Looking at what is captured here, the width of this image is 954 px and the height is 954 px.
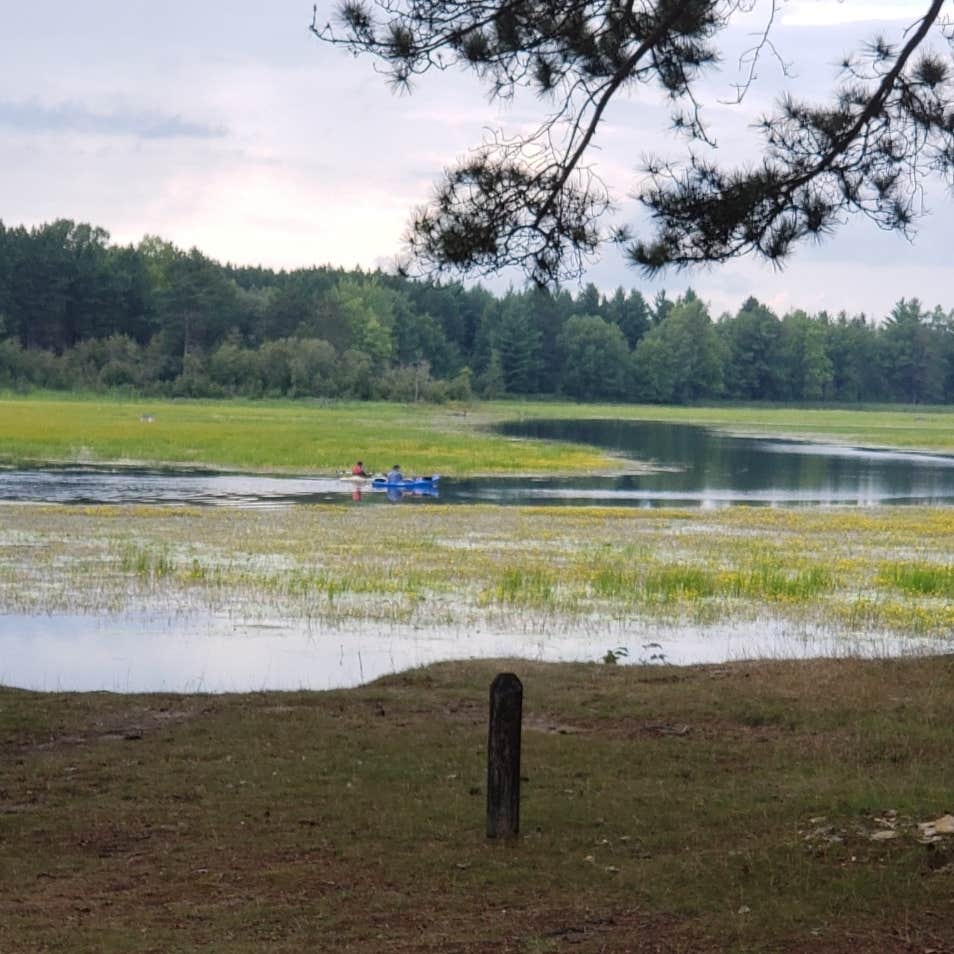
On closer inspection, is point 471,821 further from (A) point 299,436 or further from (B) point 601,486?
(A) point 299,436

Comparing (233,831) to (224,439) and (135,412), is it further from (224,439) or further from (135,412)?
(135,412)

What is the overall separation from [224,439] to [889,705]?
49.9 m

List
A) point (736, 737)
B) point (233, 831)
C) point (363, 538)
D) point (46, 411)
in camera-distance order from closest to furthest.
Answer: point (233, 831) < point (736, 737) < point (363, 538) < point (46, 411)

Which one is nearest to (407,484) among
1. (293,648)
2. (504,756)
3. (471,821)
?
(293,648)

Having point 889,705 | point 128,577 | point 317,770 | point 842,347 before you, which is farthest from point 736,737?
point 842,347

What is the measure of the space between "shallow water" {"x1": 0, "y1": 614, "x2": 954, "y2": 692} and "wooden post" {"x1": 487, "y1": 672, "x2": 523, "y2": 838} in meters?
7.51

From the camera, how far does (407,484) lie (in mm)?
42281

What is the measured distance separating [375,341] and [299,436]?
255ft

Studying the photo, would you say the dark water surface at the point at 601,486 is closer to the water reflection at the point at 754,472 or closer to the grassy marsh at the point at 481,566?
the water reflection at the point at 754,472

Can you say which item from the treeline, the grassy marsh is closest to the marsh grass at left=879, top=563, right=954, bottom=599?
the grassy marsh

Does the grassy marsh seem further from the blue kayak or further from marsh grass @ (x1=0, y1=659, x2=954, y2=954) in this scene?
marsh grass @ (x1=0, y1=659, x2=954, y2=954)

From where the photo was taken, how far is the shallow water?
1578cm

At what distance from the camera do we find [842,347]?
181750 millimetres

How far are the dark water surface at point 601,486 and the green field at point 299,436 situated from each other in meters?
3.86
